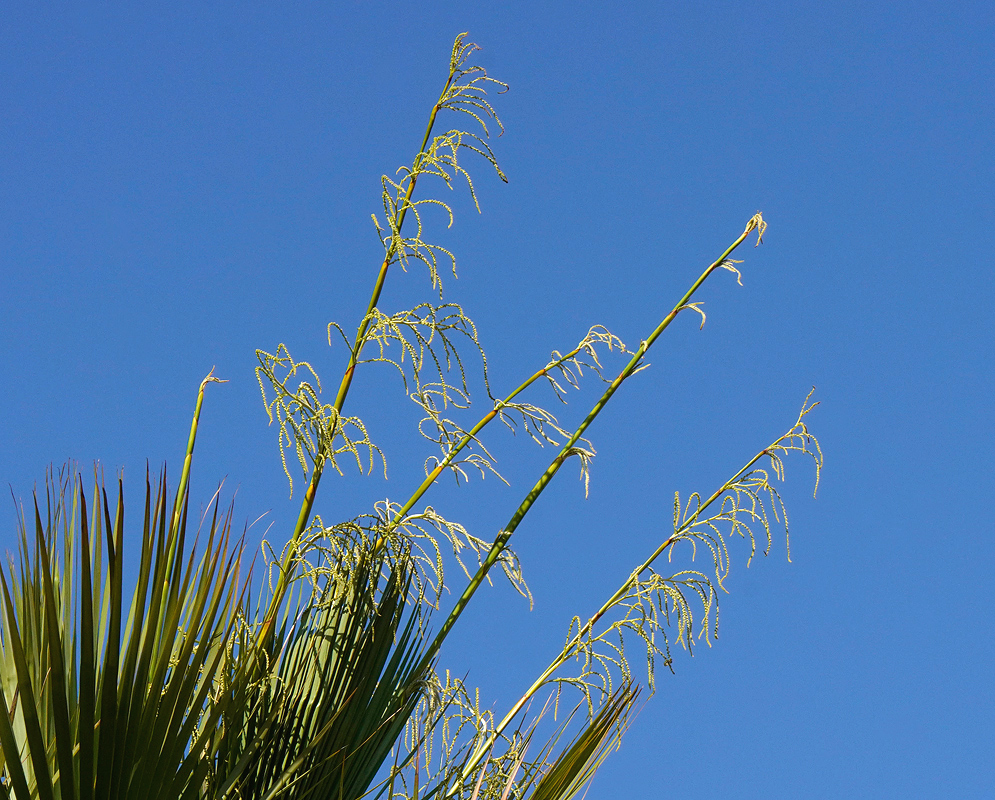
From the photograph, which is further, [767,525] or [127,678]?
[767,525]

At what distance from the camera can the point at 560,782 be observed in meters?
2.05

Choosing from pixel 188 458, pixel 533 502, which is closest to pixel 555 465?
pixel 533 502

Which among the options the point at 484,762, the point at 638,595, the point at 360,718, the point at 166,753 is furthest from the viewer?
the point at 638,595

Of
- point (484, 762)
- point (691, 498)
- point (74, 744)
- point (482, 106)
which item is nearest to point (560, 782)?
point (484, 762)

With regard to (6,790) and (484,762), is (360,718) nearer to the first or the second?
(484,762)

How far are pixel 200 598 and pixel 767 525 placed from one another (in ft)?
4.22

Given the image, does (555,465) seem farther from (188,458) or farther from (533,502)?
(188,458)

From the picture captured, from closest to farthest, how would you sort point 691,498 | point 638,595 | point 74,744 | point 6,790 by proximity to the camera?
point 6,790 < point 74,744 < point 638,595 < point 691,498

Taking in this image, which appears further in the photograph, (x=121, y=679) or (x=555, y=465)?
(x=555, y=465)

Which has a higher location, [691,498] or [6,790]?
[691,498]

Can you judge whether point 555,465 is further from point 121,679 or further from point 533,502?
point 121,679

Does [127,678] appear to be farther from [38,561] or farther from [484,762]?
[484,762]

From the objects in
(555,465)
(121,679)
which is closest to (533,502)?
(555,465)

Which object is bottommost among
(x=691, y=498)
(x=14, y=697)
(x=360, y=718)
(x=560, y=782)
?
(x=560, y=782)
